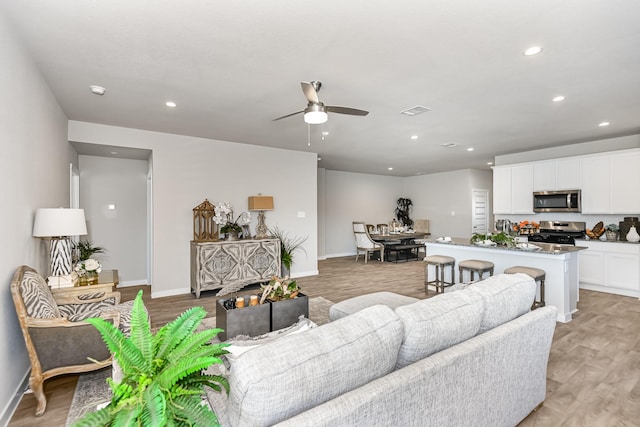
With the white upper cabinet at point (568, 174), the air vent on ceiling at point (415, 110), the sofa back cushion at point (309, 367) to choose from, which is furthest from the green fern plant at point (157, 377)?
the white upper cabinet at point (568, 174)

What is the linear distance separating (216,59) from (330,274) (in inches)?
198

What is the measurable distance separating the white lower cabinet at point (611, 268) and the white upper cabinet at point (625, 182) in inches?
26.0

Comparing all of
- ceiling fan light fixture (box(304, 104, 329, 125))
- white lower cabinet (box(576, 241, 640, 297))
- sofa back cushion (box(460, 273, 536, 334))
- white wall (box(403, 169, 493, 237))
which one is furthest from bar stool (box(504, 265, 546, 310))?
white wall (box(403, 169, 493, 237))

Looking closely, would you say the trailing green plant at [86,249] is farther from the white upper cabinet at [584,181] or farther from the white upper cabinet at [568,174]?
the white upper cabinet at [568,174]

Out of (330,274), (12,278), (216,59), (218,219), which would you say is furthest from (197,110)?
(330,274)

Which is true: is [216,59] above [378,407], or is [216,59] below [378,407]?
above

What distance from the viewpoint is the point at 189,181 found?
532cm

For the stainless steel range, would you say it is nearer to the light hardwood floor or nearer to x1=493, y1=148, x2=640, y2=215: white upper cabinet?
x1=493, y1=148, x2=640, y2=215: white upper cabinet

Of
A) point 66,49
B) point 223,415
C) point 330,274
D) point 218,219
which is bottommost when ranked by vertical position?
point 330,274

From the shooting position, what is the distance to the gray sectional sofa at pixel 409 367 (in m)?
1.06

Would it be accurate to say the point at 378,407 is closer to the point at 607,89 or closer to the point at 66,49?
the point at 66,49

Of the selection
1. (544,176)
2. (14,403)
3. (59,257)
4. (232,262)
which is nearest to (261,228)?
(232,262)

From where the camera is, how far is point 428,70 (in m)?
2.91

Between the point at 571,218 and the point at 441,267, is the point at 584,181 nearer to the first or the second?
the point at 571,218
